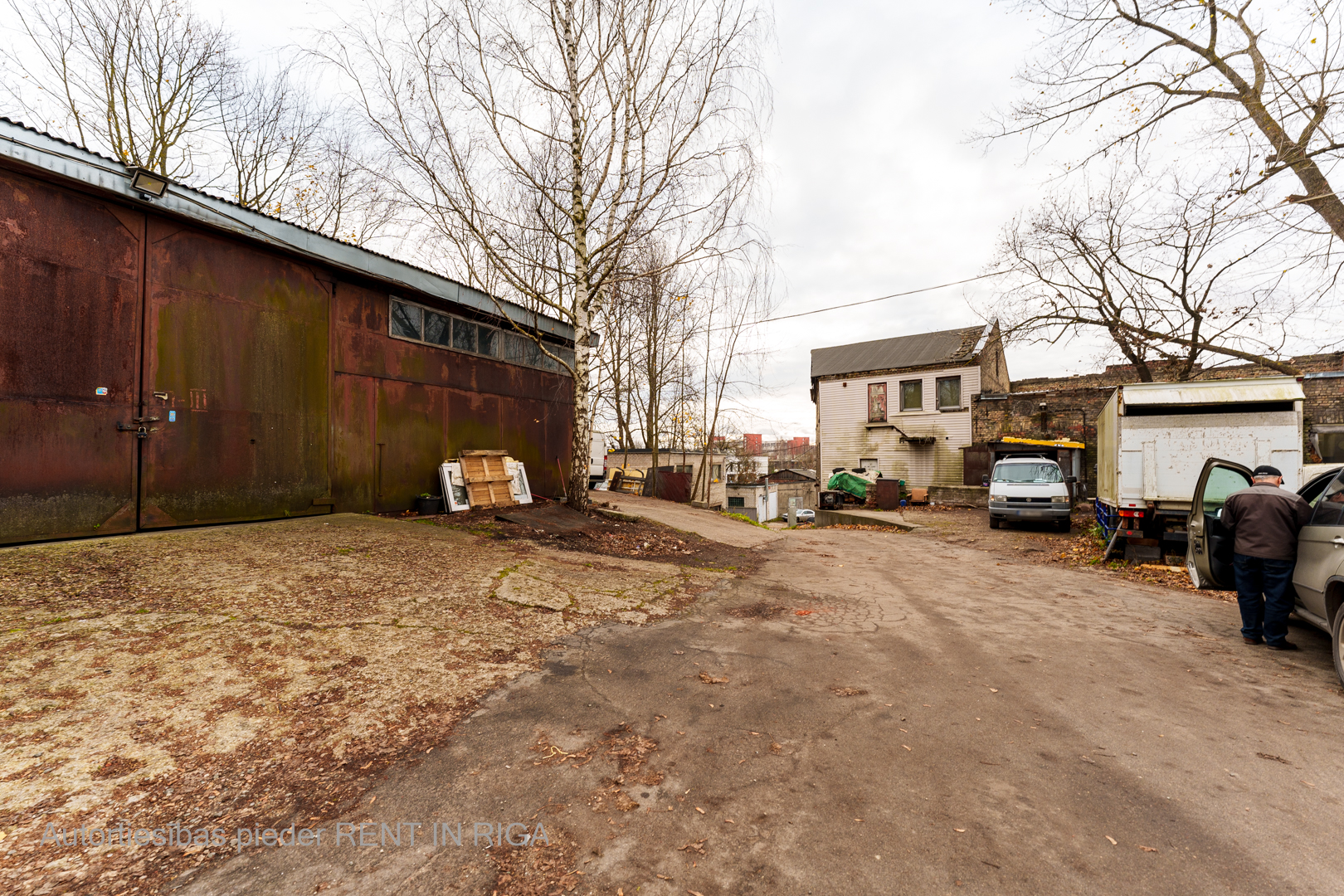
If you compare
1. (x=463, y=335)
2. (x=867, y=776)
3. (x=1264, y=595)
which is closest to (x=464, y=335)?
(x=463, y=335)

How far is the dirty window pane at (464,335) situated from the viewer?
11.3 metres

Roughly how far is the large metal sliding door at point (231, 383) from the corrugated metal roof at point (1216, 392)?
13382 millimetres

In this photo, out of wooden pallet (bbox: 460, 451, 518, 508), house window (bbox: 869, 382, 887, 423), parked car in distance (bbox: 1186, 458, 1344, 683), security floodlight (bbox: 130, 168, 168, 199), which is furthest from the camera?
house window (bbox: 869, 382, 887, 423)

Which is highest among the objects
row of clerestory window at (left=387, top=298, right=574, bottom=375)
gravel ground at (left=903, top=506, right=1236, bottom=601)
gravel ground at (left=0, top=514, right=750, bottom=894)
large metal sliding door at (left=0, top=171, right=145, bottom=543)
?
row of clerestory window at (left=387, top=298, right=574, bottom=375)

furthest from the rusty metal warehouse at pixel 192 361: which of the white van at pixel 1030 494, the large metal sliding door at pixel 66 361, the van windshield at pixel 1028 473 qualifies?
the van windshield at pixel 1028 473

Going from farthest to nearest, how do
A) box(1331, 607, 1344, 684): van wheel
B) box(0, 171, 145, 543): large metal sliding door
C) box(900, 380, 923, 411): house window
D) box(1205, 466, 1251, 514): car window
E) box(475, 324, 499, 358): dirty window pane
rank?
box(900, 380, 923, 411): house window → box(475, 324, 499, 358): dirty window pane → box(1205, 466, 1251, 514): car window → box(0, 171, 145, 543): large metal sliding door → box(1331, 607, 1344, 684): van wheel

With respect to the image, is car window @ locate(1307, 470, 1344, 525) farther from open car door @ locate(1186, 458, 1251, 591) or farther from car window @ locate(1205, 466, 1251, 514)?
car window @ locate(1205, 466, 1251, 514)

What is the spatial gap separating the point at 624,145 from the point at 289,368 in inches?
260

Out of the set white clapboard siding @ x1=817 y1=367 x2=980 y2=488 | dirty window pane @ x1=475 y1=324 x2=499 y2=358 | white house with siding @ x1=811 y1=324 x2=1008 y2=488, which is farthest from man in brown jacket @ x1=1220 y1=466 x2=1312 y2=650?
white clapboard siding @ x1=817 y1=367 x2=980 y2=488

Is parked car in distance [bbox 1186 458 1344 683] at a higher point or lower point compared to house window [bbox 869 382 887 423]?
lower

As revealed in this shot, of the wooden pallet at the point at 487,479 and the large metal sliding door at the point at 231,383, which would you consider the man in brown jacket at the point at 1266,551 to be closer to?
the wooden pallet at the point at 487,479

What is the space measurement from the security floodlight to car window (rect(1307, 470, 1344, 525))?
12111 mm

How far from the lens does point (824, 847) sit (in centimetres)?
222

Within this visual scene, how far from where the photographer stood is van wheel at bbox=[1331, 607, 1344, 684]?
4020mm
